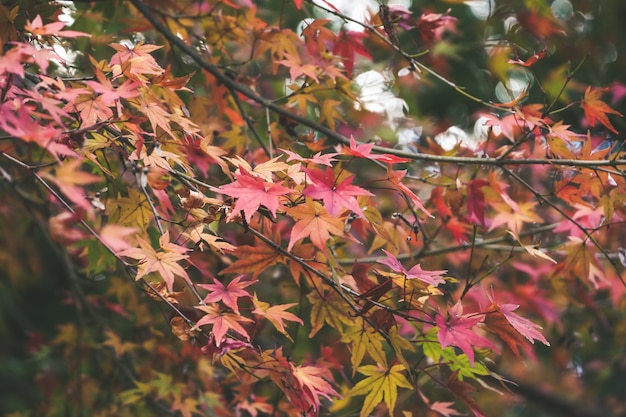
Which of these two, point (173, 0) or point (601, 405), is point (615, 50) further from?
point (173, 0)

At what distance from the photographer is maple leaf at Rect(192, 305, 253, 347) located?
117cm

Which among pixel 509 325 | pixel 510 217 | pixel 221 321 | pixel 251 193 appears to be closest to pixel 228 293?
pixel 221 321

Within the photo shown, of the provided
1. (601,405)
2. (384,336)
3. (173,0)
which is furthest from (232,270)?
(601,405)

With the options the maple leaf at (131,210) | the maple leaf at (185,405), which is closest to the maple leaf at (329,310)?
the maple leaf at (131,210)

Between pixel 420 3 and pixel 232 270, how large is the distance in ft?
8.47

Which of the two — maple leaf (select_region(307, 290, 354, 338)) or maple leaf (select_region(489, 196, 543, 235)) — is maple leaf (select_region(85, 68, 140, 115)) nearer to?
maple leaf (select_region(307, 290, 354, 338))

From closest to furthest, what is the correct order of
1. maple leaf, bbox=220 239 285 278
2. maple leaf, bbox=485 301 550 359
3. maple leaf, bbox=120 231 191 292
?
maple leaf, bbox=120 231 191 292 → maple leaf, bbox=485 301 550 359 → maple leaf, bbox=220 239 285 278

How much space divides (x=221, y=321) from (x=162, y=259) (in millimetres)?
166

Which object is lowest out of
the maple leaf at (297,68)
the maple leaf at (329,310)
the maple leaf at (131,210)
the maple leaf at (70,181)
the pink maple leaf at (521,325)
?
the maple leaf at (329,310)

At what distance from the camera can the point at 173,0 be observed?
203 centimetres

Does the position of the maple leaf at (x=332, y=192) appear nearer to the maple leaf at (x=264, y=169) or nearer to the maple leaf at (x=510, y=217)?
the maple leaf at (x=264, y=169)

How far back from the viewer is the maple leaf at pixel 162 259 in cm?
115

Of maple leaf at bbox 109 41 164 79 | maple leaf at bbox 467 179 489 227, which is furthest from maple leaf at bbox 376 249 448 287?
maple leaf at bbox 109 41 164 79

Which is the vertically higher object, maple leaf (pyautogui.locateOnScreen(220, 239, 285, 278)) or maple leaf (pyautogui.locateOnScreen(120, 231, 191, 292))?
maple leaf (pyautogui.locateOnScreen(120, 231, 191, 292))
